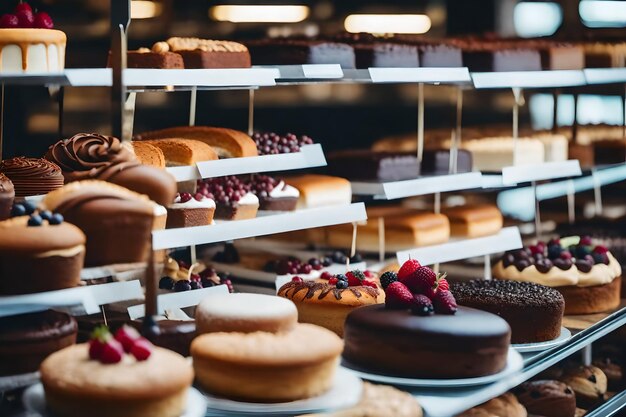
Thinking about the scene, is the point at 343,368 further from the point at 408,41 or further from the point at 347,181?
the point at 408,41

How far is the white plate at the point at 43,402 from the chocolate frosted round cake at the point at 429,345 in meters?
0.78

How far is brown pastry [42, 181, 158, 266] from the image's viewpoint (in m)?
2.96

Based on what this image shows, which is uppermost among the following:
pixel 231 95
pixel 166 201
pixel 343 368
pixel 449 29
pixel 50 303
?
pixel 449 29

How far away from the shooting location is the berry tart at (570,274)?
16.8ft

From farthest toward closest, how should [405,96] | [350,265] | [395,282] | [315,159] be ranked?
[405,96]
[350,265]
[315,159]
[395,282]

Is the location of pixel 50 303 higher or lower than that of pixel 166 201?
lower

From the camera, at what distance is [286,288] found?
4207 mm

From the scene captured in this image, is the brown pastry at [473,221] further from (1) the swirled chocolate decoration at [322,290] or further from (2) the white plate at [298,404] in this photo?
(2) the white plate at [298,404]

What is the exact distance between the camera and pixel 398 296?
371cm

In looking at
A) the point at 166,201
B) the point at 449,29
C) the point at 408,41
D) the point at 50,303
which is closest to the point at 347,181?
the point at 408,41

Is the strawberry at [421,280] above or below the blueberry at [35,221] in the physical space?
below

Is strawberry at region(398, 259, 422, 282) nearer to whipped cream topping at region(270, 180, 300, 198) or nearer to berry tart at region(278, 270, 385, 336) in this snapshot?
berry tart at region(278, 270, 385, 336)

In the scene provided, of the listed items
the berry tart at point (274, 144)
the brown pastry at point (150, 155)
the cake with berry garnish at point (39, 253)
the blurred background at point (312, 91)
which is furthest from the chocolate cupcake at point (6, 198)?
the blurred background at point (312, 91)

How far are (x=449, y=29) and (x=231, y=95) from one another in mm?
2087
